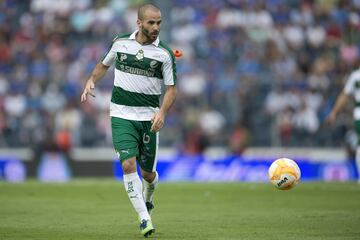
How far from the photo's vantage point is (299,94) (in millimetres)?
25922

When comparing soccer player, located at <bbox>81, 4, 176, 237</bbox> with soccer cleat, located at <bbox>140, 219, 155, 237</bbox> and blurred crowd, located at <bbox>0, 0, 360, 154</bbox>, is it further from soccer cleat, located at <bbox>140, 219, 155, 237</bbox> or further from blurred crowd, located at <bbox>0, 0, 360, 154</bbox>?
blurred crowd, located at <bbox>0, 0, 360, 154</bbox>

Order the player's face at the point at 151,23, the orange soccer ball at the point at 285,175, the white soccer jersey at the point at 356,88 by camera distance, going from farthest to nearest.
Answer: the white soccer jersey at the point at 356,88 < the orange soccer ball at the point at 285,175 < the player's face at the point at 151,23

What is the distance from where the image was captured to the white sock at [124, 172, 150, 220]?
10570 mm

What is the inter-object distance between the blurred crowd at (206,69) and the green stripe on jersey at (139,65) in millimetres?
14139

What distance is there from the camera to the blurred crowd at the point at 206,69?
25.4 metres

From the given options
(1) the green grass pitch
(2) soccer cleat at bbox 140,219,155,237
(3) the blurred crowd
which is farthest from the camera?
(3) the blurred crowd

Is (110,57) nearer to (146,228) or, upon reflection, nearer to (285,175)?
(146,228)

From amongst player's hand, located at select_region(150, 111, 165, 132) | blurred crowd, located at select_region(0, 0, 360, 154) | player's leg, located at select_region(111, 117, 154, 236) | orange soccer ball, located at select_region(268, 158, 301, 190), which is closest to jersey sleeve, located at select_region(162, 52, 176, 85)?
player's hand, located at select_region(150, 111, 165, 132)

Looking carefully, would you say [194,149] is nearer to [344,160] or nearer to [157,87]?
[344,160]

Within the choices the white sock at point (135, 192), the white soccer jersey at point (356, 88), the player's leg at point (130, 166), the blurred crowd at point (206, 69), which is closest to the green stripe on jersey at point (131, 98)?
the player's leg at point (130, 166)

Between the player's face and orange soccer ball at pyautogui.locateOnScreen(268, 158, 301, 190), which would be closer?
the player's face

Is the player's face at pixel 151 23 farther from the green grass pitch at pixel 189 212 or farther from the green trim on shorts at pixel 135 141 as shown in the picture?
the green grass pitch at pixel 189 212

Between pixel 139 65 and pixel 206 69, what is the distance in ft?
51.1

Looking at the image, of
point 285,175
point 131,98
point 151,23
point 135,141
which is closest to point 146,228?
point 135,141
